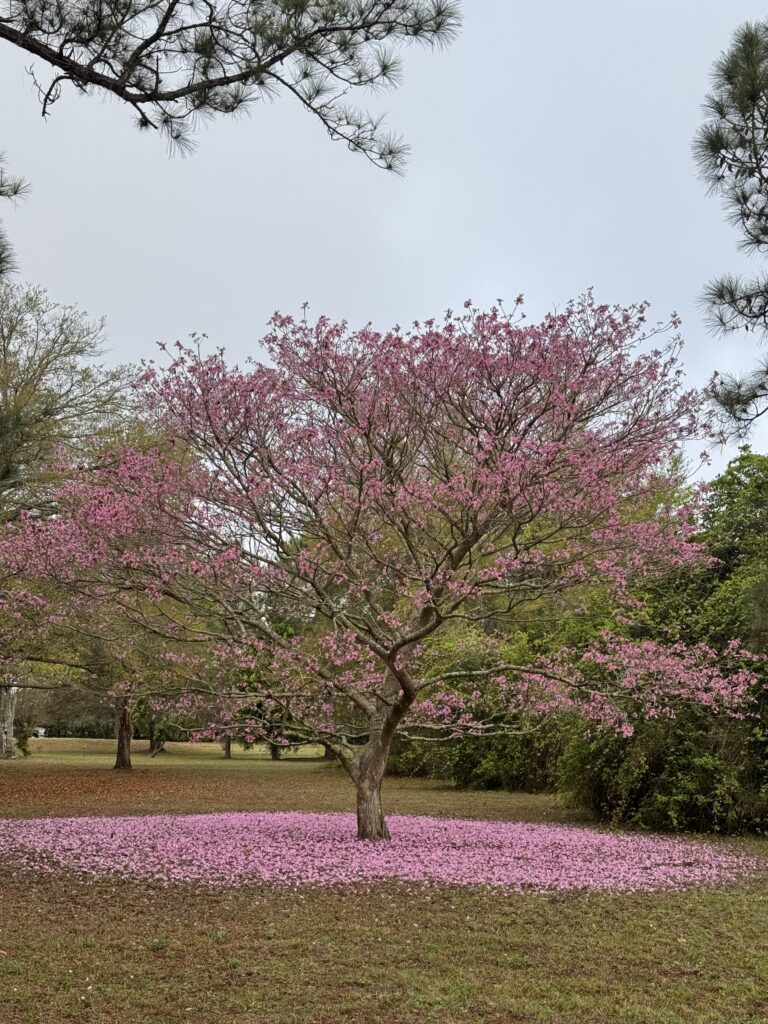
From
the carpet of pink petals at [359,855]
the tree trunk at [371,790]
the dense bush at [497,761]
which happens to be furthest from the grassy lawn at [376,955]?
the dense bush at [497,761]

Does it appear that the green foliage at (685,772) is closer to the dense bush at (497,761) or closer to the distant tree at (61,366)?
the dense bush at (497,761)

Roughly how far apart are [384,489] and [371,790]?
3865mm

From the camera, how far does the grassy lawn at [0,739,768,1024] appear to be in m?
4.41

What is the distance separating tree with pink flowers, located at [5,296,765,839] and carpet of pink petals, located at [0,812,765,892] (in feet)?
3.84

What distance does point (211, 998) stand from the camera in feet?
14.9

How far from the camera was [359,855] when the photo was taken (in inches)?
354

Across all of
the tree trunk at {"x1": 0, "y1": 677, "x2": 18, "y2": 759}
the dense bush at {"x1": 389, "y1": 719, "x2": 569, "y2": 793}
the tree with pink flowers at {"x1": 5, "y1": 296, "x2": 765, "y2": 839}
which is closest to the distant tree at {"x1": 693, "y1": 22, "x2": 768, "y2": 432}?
the tree with pink flowers at {"x1": 5, "y1": 296, "x2": 765, "y2": 839}

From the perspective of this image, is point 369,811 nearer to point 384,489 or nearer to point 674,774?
point 384,489

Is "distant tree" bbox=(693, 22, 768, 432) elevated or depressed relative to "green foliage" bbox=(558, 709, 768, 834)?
elevated

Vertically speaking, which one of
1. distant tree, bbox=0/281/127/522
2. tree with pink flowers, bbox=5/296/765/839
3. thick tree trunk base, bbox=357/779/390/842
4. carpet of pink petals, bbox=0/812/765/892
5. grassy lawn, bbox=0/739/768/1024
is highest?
distant tree, bbox=0/281/127/522

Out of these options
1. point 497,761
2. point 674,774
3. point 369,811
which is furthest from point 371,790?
point 497,761

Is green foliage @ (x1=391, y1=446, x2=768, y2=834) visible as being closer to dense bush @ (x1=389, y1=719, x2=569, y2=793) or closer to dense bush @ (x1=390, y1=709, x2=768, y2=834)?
dense bush @ (x1=390, y1=709, x2=768, y2=834)

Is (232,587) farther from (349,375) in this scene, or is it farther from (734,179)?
(734,179)

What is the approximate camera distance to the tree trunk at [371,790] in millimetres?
10070
